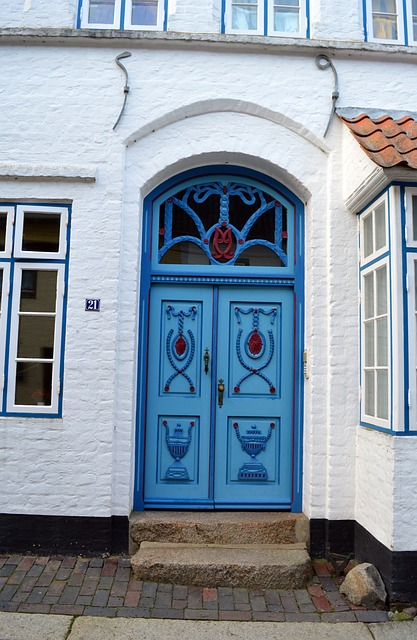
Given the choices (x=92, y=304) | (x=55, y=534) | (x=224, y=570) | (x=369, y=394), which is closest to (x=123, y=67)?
(x=92, y=304)

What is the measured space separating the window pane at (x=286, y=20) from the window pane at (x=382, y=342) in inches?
121

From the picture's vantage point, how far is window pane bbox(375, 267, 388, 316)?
4578 mm

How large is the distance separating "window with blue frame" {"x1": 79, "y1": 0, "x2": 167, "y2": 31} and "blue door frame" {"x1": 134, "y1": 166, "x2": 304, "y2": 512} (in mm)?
1534

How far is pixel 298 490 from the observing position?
5.21 meters

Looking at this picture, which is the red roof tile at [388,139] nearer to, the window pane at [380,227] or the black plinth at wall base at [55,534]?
the window pane at [380,227]

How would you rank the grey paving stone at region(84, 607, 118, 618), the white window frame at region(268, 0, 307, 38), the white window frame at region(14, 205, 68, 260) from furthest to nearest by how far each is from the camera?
the white window frame at region(268, 0, 307, 38) → the white window frame at region(14, 205, 68, 260) → the grey paving stone at region(84, 607, 118, 618)

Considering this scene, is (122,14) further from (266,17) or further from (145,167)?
(145,167)

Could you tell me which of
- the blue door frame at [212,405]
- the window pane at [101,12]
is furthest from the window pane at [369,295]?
the window pane at [101,12]

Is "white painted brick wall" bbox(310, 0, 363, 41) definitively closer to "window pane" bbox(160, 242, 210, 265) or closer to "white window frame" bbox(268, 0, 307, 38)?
"white window frame" bbox(268, 0, 307, 38)

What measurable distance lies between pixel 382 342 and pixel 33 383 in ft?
9.93

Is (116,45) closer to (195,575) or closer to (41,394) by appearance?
(41,394)

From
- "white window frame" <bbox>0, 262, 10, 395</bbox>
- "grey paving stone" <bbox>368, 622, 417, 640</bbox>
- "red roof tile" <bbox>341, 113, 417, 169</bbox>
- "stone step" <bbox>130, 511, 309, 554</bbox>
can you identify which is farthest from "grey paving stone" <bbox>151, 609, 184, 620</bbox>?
"red roof tile" <bbox>341, 113, 417, 169</bbox>

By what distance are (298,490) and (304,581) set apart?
89 centimetres

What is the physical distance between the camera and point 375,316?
476 cm
